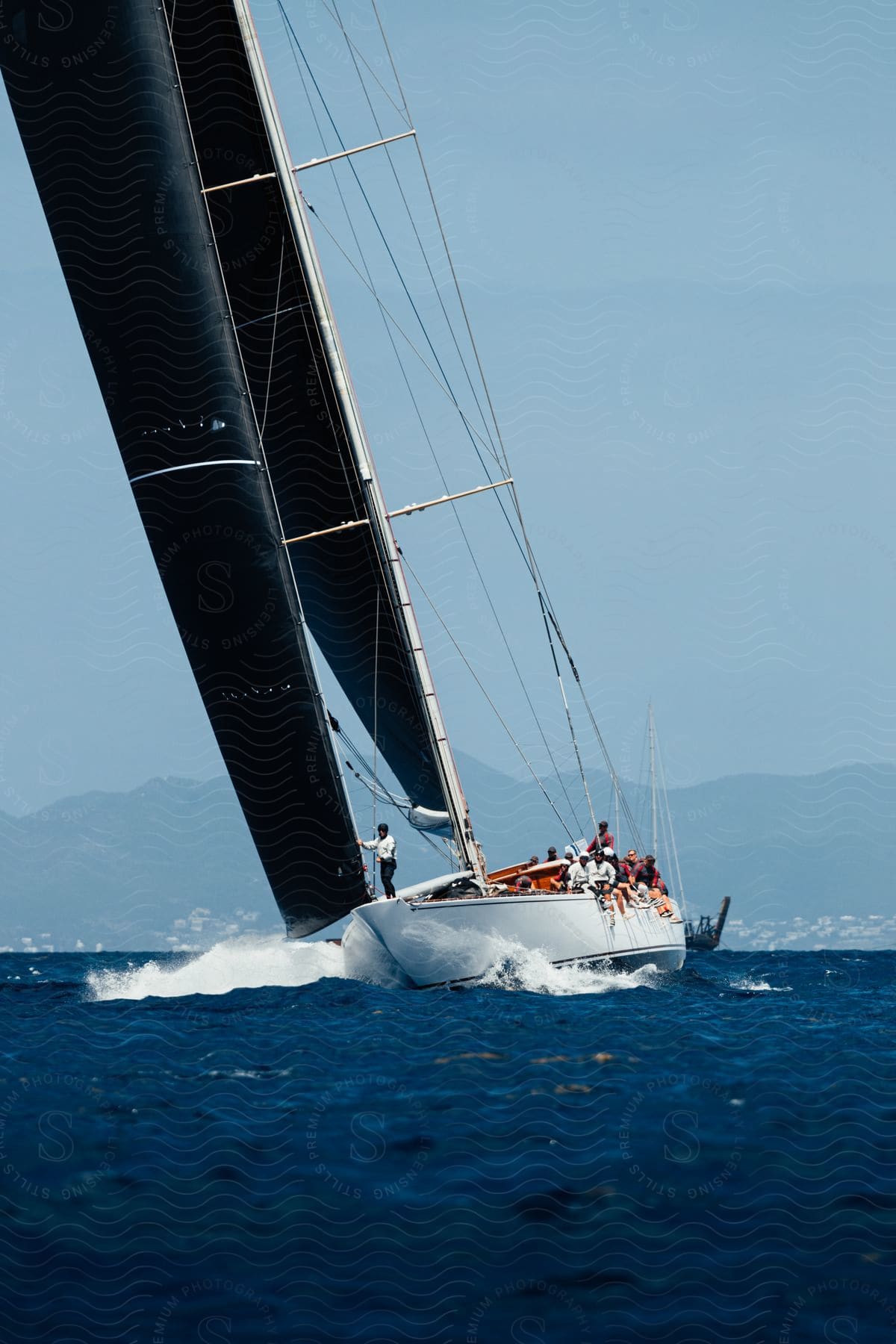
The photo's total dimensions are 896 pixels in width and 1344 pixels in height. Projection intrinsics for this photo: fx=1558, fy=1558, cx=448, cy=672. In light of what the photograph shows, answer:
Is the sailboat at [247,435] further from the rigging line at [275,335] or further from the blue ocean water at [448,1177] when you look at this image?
the blue ocean water at [448,1177]

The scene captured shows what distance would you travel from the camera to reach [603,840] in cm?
2234

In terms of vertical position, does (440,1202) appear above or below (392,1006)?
above

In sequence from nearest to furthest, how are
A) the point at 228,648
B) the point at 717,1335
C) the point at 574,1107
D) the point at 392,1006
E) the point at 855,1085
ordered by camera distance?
the point at 717,1335
the point at 574,1107
the point at 855,1085
the point at 392,1006
the point at 228,648

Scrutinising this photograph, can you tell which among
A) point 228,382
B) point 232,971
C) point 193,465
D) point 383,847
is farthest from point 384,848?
point 228,382

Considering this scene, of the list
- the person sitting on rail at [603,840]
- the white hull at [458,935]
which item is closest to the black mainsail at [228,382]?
the white hull at [458,935]

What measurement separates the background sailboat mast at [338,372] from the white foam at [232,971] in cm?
367

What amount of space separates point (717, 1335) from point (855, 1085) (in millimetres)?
5560

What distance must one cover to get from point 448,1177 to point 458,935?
304 inches

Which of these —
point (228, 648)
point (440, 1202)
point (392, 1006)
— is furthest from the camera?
point (228, 648)

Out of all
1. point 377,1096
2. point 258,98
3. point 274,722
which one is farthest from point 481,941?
point 258,98

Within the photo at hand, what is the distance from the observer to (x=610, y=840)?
22.3 m

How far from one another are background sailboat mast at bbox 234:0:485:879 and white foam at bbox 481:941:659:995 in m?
2.38

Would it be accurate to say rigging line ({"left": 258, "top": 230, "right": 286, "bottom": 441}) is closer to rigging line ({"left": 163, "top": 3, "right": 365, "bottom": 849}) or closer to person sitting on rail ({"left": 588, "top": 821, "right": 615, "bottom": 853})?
rigging line ({"left": 163, "top": 3, "right": 365, "bottom": 849})

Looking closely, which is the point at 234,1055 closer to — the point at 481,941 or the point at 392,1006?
the point at 392,1006
